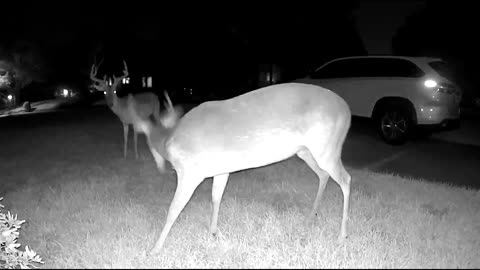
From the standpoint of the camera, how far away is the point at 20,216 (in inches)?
190

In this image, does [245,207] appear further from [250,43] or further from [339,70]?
[250,43]

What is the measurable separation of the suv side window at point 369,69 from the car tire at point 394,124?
0.78m

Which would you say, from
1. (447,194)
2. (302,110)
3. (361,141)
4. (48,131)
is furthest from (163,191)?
(48,131)

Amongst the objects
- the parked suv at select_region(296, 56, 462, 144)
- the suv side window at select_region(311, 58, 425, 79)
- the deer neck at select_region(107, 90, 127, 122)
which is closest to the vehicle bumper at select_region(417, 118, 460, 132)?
the parked suv at select_region(296, 56, 462, 144)

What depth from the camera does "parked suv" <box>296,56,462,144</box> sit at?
8.25 m

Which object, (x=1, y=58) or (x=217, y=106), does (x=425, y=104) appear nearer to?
(x=217, y=106)

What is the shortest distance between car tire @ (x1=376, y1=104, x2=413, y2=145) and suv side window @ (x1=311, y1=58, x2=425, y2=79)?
0.78 m

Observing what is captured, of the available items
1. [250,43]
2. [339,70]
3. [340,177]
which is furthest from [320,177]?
[250,43]

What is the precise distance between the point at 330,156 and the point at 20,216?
363 centimetres

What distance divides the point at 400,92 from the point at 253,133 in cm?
592

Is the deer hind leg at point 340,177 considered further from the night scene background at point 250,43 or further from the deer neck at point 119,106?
the night scene background at point 250,43

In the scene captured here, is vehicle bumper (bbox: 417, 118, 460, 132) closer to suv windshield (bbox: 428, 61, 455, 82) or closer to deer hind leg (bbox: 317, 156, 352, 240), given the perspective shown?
suv windshield (bbox: 428, 61, 455, 82)

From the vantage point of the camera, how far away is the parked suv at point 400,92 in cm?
825

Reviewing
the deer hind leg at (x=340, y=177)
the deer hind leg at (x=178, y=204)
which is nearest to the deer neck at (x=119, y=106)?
the deer hind leg at (x=178, y=204)
